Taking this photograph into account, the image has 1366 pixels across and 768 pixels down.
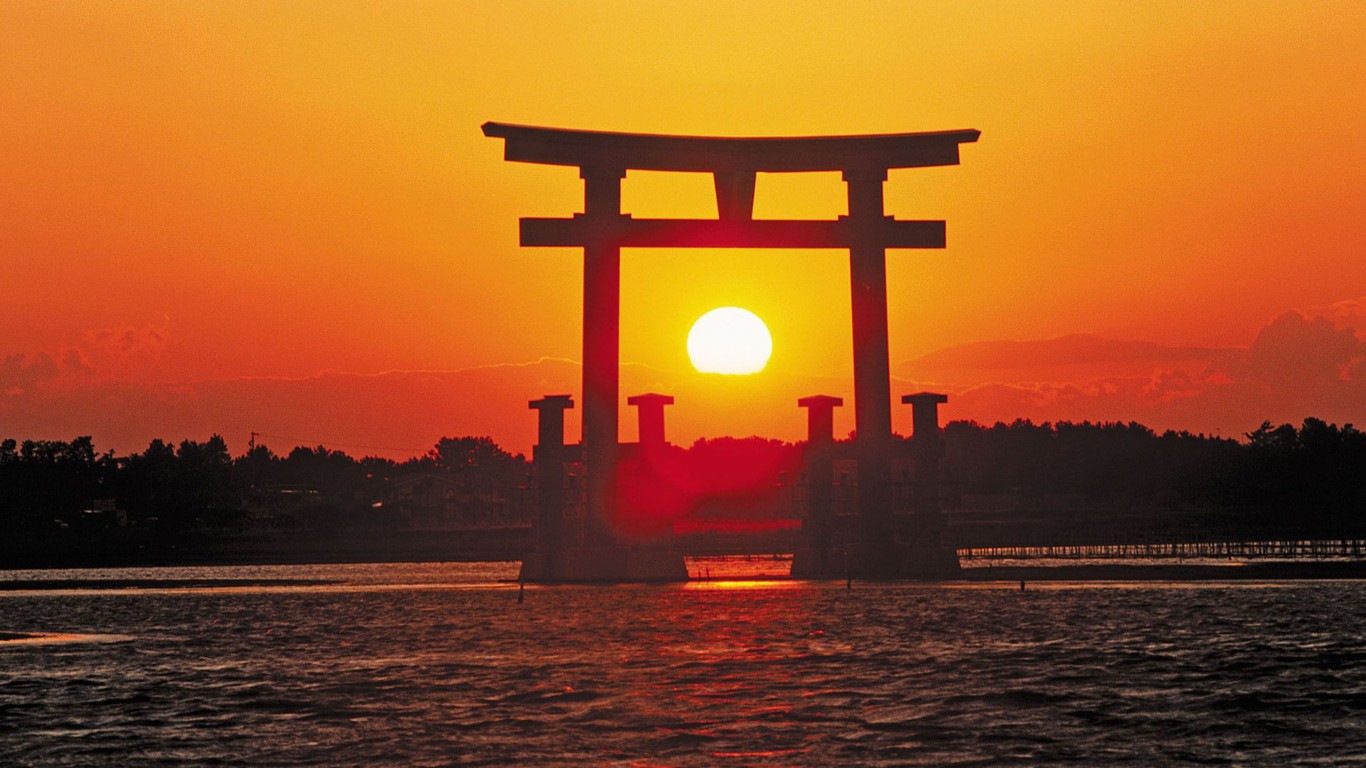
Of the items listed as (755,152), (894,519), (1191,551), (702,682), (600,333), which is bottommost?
(702,682)

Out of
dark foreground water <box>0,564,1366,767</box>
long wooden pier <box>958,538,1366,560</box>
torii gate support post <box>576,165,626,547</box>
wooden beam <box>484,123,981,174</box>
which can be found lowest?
dark foreground water <box>0,564,1366,767</box>

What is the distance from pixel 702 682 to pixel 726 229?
23.1 metres

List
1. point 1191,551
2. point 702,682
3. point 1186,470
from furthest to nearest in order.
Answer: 1. point 1186,470
2. point 1191,551
3. point 702,682

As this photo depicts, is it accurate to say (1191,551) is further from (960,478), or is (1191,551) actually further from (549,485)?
(549,485)

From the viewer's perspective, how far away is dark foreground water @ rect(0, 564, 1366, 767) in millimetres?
19188

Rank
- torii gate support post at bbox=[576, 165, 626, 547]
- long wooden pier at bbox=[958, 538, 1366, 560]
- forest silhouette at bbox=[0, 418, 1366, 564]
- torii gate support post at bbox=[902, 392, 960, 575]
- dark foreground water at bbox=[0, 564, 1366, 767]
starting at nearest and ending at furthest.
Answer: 1. dark foreground water at bbox=[0, 564, 1366, 767]
2. torii gate support post at bbox=[576, 165, 626, 547]
3. torii gate support post at bbox=[902, 392, 960, 575]
4. long wooden pier at bbox=[958, 538, 1366, 560]
5. forest silhouette at bbox=[0, 418, 1366, 564]

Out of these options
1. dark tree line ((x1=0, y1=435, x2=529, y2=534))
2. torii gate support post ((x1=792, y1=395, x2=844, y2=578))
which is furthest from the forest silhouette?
torii gate support post ((x1=792, y1=395, x2=844, y2=578))

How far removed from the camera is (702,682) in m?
26.2

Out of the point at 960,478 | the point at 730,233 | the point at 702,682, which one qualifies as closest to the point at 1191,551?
the point at 960,478

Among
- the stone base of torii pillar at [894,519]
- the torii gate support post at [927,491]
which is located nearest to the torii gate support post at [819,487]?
the stone base of torii pillar at [894,519]

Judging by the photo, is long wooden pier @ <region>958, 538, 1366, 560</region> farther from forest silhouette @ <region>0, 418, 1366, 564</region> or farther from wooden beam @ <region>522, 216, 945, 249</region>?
wooden beam @ <region>522, 216, 945, 249</region>

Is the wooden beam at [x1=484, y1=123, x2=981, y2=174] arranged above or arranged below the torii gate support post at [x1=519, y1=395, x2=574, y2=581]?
above

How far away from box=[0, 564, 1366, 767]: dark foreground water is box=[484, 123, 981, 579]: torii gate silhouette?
17.2ft

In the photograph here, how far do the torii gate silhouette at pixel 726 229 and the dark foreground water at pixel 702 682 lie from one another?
524 centimetres
